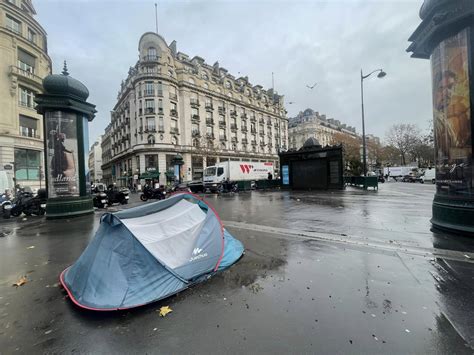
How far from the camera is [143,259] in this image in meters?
3.36

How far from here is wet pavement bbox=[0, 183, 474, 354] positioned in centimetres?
232

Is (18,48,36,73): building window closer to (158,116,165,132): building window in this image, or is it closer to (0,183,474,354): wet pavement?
(158,116,165,132): building window

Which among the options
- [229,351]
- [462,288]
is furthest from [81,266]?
[462,288]

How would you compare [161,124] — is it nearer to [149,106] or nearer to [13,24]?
[149,106]

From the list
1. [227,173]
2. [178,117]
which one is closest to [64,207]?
[227,173]

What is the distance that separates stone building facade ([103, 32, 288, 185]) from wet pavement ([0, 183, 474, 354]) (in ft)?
114

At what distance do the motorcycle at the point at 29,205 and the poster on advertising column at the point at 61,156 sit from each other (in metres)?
3.00

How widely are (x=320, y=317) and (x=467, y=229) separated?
5.35 m

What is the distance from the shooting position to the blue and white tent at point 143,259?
123 inches

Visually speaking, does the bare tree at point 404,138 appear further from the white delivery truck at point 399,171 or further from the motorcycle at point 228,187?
the motorcycle at point 228,187

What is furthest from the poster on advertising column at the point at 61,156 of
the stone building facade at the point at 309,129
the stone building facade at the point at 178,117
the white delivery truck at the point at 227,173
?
the stone building facade at the point at 309,129

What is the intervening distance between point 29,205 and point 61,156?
451 cm

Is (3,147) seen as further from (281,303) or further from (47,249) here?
(281,303)

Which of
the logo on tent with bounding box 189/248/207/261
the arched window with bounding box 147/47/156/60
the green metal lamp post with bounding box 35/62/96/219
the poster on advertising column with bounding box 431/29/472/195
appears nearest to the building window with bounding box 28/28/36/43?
the arched window with bounding box 147/47/156/60
